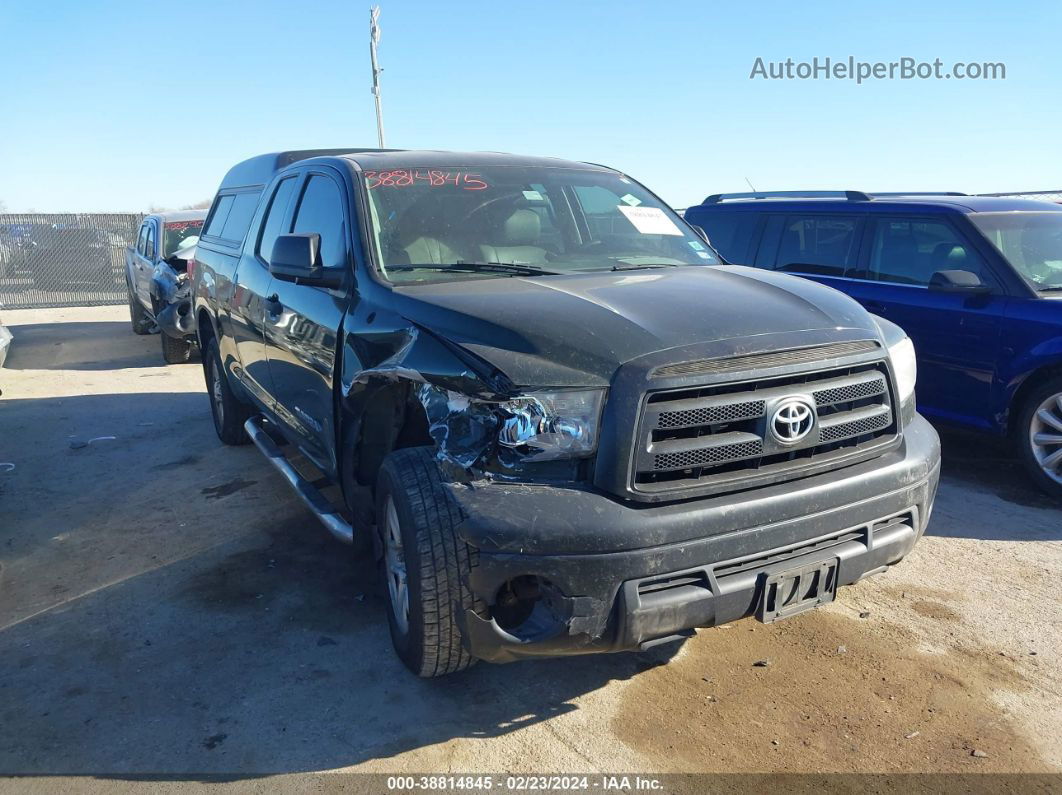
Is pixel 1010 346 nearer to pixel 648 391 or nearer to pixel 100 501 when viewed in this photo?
pixel 648 391

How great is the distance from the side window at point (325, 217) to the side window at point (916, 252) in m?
4.21

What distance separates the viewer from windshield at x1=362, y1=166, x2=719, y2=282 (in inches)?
147

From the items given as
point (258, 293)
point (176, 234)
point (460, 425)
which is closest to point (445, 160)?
point (258, 293)

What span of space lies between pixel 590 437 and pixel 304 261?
5.72 feet

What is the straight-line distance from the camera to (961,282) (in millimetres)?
5496

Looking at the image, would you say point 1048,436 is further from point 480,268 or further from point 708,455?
point 480,268

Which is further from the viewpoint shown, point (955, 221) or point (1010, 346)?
point (955, 221)

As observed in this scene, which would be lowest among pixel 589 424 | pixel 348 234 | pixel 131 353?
pixel 131 353

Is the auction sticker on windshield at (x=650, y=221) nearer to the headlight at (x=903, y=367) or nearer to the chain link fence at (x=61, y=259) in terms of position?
the headlight at (x=903, y=367)

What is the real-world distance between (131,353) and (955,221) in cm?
1098

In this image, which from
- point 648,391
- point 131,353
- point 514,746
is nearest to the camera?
point 648,391

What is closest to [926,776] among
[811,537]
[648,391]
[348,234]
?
[811,537]

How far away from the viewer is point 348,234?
3.82 meters

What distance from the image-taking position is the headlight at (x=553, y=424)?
2.62m
